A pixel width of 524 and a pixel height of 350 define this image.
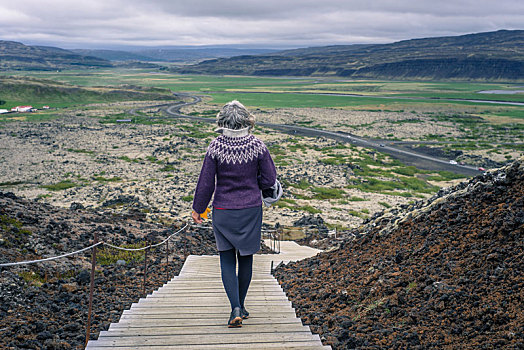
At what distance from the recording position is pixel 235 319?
161 inches

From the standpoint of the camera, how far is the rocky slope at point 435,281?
13.0 ft

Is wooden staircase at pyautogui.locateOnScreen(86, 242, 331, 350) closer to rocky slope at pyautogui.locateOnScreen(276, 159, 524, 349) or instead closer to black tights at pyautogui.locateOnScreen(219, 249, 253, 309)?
black tights at pyautogui.locateOnScreen(219, 249, 253, 309)

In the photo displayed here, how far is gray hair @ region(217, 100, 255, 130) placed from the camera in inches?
167

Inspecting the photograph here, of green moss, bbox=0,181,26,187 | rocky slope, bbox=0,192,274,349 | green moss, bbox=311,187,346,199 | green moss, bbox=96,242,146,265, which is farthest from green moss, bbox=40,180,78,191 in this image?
green moss, bbox=96,242,146,265

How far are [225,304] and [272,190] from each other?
1.50 m

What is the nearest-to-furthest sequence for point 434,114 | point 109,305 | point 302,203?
point 109,305, point 302,203, point 434,114

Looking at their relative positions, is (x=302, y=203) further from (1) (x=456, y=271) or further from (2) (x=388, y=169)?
(1) (x=456, y=271)

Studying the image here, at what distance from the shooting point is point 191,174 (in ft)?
115

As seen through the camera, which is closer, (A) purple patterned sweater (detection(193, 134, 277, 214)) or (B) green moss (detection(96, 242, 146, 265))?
(A) purple patterned sweater (detection(193, 134, 277, 214))

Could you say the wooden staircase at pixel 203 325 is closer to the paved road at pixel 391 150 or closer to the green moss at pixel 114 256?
the green moss at pixel 114 256

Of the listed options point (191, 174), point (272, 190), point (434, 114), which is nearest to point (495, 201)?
point (272, 190)

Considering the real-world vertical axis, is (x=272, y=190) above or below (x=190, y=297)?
above

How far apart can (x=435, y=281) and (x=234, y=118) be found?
9.55 feet

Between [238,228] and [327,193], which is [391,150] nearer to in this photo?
[327,193]
